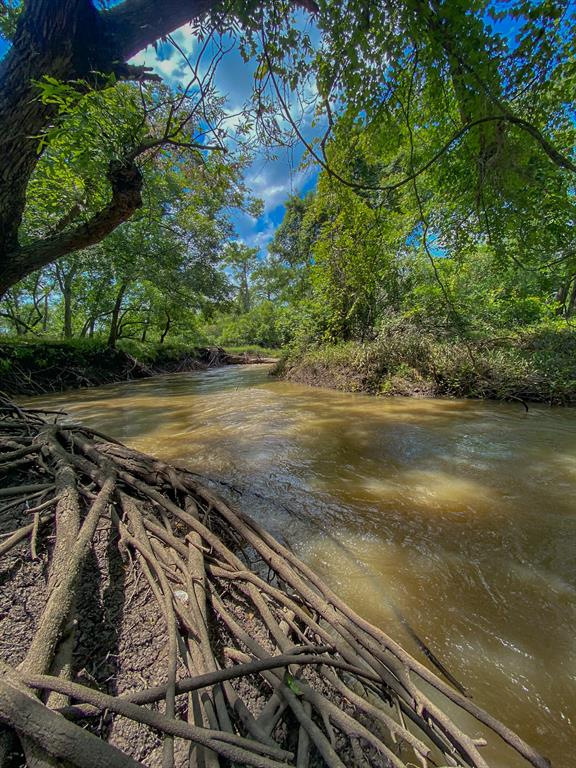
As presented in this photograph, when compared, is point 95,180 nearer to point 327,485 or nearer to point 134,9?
point 134,9

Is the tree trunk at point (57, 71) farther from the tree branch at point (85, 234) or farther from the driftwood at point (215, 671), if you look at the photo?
the driftwood at point (215, 671)

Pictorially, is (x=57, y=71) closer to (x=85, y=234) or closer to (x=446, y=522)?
(x=85, y=234)

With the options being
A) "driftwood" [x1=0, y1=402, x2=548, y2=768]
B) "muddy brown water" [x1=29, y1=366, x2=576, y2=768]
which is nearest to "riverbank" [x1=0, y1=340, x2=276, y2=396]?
"muddy brown water" [x1=29, y1=366, x2=576, y2=768]

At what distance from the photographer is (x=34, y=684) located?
59cm

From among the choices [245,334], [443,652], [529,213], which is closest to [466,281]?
[529,213]

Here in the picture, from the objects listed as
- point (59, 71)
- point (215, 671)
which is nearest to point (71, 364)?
point (59, 71)

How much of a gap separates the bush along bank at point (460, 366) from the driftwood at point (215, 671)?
5261mm

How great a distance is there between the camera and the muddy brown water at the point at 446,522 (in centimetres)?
106

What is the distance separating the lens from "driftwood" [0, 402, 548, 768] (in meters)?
0.57

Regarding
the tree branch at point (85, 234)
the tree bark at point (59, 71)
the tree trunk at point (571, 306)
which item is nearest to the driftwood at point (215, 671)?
the tree branch at point (85, 234)

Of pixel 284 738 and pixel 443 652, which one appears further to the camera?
pixel 443 652

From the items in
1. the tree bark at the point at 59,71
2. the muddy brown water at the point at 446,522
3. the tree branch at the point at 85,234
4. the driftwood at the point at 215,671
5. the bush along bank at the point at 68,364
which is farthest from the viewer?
the bush along bank at the point at 68,364

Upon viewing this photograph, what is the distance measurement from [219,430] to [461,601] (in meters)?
3.39

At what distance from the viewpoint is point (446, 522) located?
6.39 ft
